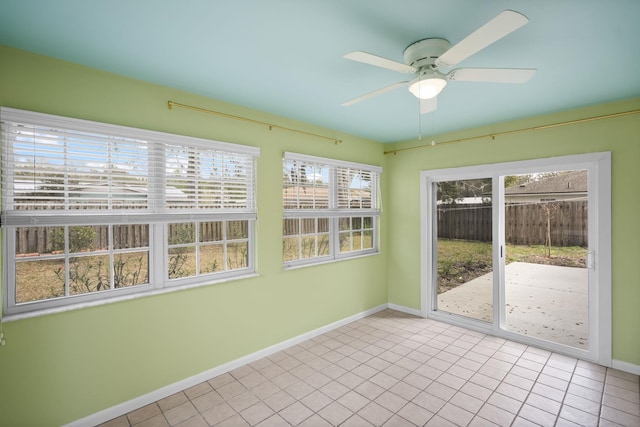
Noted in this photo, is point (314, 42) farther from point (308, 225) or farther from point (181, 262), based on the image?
point (308, 225)

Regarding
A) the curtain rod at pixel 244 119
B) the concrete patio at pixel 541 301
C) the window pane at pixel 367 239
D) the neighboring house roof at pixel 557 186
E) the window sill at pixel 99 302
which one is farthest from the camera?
the window pane at pixel 367 239

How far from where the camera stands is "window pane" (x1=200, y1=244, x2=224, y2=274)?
2.91 m

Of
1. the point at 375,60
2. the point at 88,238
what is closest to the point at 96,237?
the point at 88,238

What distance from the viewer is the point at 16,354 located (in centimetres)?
197

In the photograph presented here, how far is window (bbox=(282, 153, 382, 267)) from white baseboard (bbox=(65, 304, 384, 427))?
0.88 m

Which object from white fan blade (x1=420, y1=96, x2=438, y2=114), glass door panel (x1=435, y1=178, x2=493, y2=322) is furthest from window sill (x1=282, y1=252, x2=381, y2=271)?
white fan blade (x1=420, y1=96, x2=438, y2=114)

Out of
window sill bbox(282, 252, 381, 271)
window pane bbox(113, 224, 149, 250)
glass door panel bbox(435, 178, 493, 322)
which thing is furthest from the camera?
glass door panel bbox(435, 178, 493, 322)

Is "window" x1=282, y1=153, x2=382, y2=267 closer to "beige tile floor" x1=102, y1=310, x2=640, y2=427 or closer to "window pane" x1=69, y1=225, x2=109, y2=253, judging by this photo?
"beige tile floor" x1=102, y1=310, x2=640, y2=427

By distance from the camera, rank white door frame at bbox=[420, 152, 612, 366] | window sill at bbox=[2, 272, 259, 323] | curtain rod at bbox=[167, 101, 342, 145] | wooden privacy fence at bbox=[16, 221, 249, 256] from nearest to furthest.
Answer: window sill at bbox=[2, 272, 259, 323] → wooden privacy fence at bbox=[16, 221, 249, 256] → curtain rod at bbox=[167, 101, 342, 145] → white door frame at bbox=[420, 152, 612, 366]

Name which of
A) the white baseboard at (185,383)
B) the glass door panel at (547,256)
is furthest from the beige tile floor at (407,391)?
the glass door panel at (547,256)

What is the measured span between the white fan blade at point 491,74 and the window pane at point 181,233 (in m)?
2.37

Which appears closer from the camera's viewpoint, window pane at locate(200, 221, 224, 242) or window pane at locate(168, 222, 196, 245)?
window pane at locate(168, 222, 196, 245)

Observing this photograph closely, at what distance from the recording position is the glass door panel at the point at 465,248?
3.92 m

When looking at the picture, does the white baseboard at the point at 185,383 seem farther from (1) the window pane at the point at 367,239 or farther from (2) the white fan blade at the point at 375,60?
(2) the white fan blade at the point at 375,60
